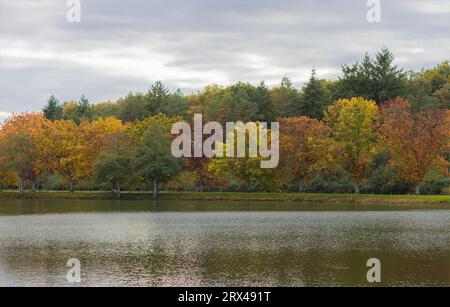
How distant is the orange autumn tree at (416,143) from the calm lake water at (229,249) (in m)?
23.0

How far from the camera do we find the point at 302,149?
3770 inches

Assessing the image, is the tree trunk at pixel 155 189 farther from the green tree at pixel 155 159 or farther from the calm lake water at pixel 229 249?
the calm lake water at pixel 229 249

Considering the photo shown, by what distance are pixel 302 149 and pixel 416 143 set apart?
17491 mm

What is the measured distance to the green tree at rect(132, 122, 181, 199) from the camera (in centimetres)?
9894

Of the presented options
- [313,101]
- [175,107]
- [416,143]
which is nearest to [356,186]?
[416,143]

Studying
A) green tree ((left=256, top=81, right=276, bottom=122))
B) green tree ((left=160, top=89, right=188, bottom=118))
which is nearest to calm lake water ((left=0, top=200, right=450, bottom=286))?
green tree ((left=256, top=81, right=276, bottom=122))

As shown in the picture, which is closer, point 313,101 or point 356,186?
point 356,186

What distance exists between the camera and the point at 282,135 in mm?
96938

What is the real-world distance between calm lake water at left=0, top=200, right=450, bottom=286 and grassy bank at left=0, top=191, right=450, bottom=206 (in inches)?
652

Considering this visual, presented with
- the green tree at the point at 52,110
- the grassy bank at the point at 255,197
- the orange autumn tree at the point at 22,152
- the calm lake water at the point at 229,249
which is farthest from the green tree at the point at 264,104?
the calm lake water at the point at 229,249

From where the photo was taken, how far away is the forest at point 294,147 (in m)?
87.6

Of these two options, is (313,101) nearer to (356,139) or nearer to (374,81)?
(374,81)
